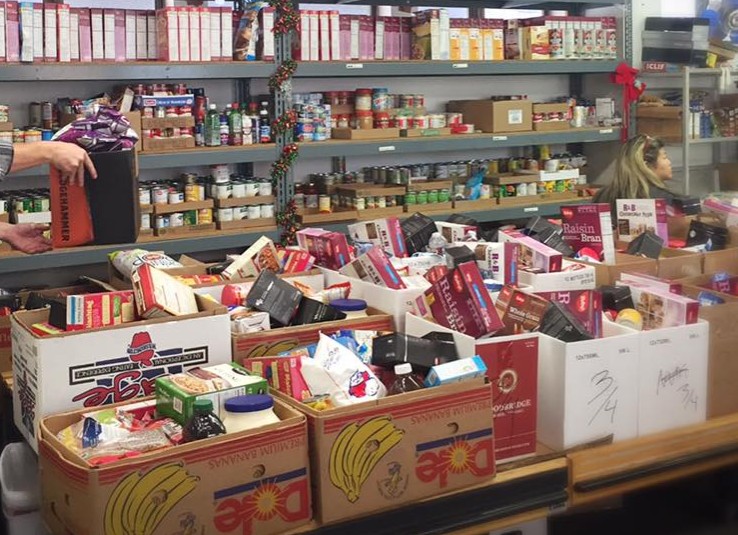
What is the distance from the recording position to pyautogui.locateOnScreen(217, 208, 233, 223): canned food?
202 inches

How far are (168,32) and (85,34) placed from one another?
1.34ft

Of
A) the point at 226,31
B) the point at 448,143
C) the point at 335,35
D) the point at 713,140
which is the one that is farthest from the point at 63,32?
the point at 713,140

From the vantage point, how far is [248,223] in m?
5.23

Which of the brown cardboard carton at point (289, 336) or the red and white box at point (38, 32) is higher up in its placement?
the red and white box at point (38, 32)

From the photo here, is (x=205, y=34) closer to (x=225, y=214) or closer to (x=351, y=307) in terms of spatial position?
(x=225, y=214)

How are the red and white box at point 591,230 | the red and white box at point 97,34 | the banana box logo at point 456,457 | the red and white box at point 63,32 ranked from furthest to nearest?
the red and white box at point 97,34
the red and white box at point 63,32
the red and white box at point 591,230
the banana box logo at point 456,457

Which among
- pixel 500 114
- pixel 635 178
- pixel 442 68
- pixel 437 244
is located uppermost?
pixel 442 68

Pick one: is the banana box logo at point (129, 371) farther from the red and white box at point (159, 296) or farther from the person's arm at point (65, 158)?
the person's arm at point (65, 158)

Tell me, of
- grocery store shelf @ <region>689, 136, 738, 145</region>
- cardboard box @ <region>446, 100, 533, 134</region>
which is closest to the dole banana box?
cardboard box @ <region>446, 100, 533, 134</region>

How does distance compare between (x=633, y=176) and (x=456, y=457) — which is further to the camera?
(x=633, y=176)

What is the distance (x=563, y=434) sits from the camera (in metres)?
2.06

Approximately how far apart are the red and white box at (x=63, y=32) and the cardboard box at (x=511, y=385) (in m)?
3.28

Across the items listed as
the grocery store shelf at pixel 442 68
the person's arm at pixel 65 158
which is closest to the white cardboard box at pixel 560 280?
the person's arm at pixel 65 158

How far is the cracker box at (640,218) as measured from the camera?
3.43 meters
